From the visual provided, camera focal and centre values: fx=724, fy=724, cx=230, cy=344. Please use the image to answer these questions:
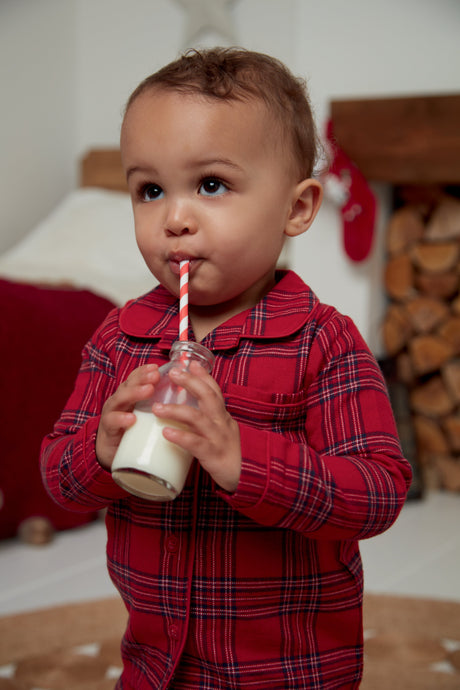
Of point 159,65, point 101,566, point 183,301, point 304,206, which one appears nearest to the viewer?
point 183,301

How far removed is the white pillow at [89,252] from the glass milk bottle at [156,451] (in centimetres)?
158

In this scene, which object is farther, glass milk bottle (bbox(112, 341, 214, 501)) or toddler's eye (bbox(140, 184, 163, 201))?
toddler's eye (bbox(140, 184, 163, 201))

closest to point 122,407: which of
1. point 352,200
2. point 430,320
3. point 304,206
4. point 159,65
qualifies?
point 304,206

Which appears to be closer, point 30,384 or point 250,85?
point 250,85

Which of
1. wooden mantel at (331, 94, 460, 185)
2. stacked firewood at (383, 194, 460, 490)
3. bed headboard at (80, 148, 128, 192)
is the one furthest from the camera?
bed headboard at (80, 148, 128, 192)

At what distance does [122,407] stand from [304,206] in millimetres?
350

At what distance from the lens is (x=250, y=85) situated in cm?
78

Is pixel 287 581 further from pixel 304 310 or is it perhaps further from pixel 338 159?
pixel 338 159

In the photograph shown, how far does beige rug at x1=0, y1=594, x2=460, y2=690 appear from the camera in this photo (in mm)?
1304

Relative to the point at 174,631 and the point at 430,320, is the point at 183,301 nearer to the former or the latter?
the point at 174,631

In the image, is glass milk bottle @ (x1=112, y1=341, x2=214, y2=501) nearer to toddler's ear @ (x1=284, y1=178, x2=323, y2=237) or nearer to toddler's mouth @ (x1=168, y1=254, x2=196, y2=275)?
toddler's mouth @ (x1=168, y1=254, x2=196, y2=275)

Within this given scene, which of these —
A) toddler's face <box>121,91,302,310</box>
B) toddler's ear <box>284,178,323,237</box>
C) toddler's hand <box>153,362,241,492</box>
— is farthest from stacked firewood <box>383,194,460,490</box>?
toddler's hand <box>153,362,241,492</box>

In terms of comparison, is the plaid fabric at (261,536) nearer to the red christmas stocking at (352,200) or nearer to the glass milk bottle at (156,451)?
the glass milk bottle at (156,451)

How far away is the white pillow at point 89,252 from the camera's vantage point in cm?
237
